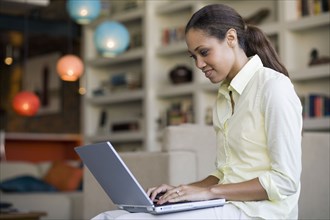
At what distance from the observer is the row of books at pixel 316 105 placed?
6.00m

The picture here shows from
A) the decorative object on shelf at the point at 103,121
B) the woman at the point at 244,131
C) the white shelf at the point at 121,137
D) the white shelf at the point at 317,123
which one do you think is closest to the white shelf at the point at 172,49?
the white shelf at the point at 121,137

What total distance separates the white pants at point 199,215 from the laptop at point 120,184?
0.01m

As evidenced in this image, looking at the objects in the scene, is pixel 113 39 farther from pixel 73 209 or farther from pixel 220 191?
pixel 220 191

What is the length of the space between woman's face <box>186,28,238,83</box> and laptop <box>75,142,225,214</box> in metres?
0.42

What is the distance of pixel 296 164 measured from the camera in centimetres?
187

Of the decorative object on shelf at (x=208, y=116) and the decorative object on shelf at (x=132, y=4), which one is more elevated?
the decorative object on shelf at (x=132, y=4)

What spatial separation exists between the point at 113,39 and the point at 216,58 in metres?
4.42

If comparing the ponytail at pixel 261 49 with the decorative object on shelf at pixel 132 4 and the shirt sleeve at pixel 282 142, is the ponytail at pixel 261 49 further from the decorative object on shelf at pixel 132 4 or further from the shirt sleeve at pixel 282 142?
the decorative object on shelf at pixel 132 4

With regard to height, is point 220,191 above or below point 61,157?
above

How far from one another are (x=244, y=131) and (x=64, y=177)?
224 inches

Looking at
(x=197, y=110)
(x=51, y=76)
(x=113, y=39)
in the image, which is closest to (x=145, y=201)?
(x=113, y=39)

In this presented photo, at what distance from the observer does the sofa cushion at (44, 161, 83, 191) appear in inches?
292

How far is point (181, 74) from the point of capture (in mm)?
7523

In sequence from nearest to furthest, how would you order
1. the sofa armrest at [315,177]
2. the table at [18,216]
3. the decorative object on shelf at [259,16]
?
1. the sofa armrest at [315,177]
2. the table at [18,216]
3. the decorative object on shelf at [259,16]
